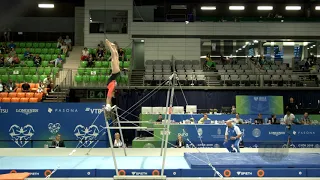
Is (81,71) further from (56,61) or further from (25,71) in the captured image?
(25,71)

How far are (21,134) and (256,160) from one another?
423 inches

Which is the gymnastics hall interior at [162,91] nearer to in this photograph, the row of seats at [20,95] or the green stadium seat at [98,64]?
the row of seats at [20,95]

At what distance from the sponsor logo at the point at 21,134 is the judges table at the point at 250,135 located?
15.6 ft

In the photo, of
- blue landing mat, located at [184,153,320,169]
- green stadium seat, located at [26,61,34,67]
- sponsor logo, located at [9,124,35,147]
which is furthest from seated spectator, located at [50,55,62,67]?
blue landing mat, located at [184,153,320,169]

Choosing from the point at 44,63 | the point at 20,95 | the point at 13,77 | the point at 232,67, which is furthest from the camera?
the point at 232,67

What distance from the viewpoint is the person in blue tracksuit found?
11633mm

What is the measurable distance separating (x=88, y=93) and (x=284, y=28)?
45.5 feet

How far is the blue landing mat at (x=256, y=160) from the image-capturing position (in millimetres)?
8656

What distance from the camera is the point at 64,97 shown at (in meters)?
18.4

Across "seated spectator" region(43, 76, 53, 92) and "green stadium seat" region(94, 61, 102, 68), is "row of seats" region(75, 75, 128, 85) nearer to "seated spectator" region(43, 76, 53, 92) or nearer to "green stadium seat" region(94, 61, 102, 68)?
"seated spectator" region(43, 76, 53, 92)

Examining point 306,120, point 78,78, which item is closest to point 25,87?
point 78,78

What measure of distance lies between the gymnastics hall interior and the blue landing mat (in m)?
0.03

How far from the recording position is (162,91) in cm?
1962

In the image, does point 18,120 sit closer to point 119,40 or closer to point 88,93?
point 88,93
